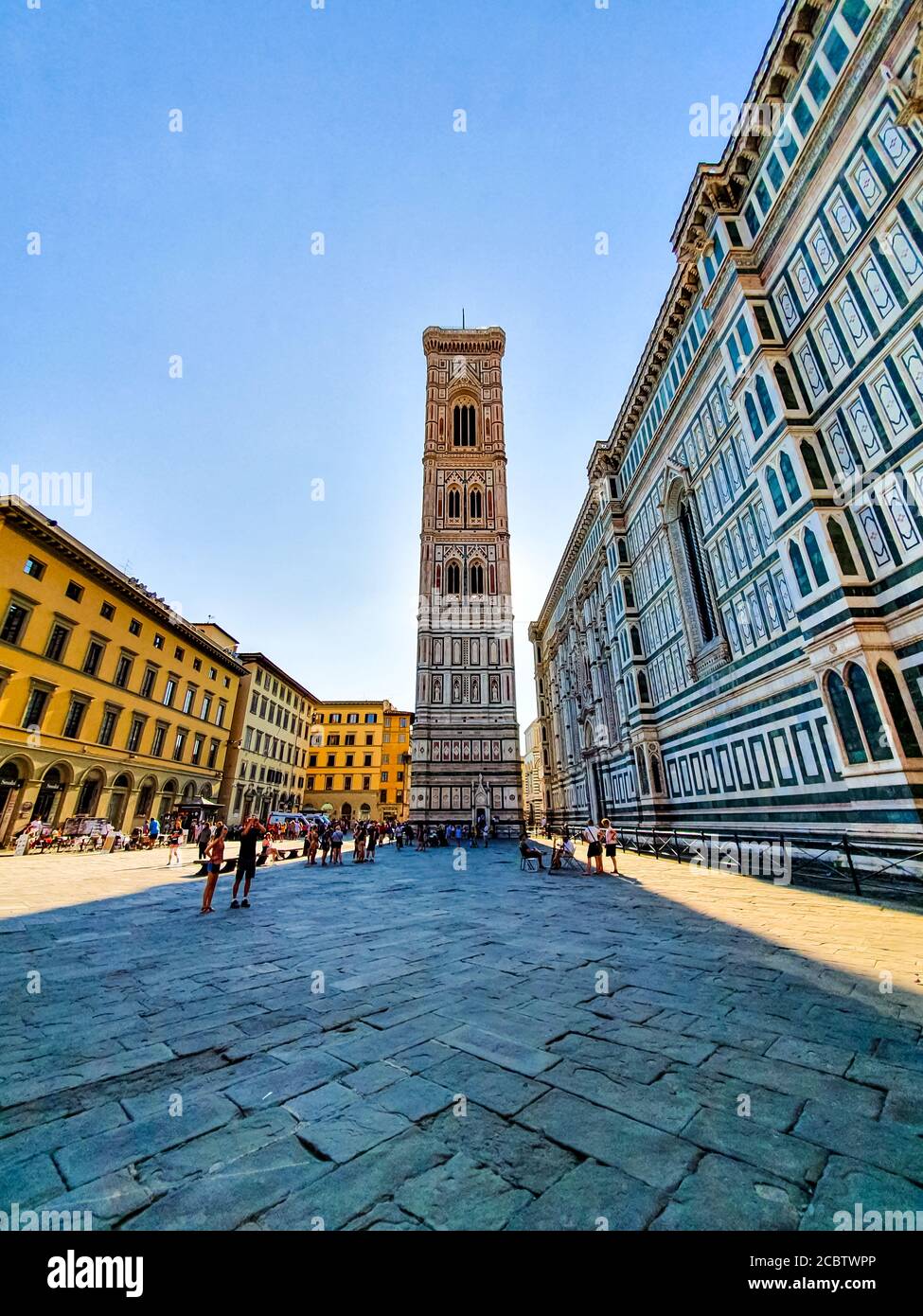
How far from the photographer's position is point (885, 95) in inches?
392

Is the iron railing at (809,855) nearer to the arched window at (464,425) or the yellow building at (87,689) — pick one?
the yellow building at (87,689)

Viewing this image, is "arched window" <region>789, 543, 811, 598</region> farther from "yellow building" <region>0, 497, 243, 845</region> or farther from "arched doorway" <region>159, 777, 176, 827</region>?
"arched doorway" <region>159, 777, 176, 827</region>

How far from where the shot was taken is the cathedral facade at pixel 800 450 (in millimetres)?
9870

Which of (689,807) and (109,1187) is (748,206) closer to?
(689,807)

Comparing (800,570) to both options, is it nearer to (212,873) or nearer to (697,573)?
(697,573)

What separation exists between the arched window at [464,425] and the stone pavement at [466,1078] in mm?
46458

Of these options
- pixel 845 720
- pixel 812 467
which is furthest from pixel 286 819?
pixel 812 467

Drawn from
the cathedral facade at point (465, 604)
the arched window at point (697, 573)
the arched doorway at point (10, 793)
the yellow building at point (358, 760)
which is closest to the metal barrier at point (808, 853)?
the arched window at point (697, 573)

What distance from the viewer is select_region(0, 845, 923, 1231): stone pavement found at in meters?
1.91

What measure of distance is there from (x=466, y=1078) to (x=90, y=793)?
27.6 m

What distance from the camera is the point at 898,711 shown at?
986 centimetres

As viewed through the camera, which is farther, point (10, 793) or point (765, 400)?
point (10, 793)
